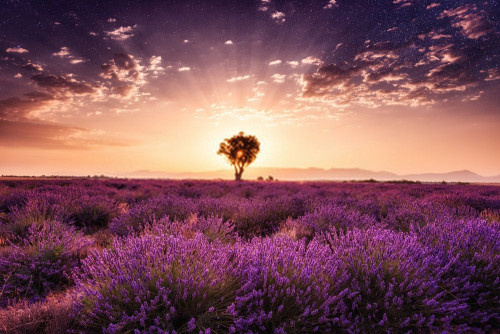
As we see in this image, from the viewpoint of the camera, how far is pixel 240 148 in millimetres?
51344

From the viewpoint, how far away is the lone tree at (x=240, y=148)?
51281 millimetres

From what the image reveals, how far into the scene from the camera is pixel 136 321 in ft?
6.21

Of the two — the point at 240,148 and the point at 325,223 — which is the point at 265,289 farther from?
the point at 240,148

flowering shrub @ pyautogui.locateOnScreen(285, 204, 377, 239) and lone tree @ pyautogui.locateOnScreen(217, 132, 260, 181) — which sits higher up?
lone tree @ pyautogui.locateOnScreen(217, 132, 260, 181)

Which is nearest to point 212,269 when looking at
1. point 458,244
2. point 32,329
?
point 32,329

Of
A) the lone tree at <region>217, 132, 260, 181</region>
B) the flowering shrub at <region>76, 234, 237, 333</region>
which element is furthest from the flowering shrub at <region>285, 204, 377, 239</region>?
the lone tree at <region>217, 132, 260, 181</region>

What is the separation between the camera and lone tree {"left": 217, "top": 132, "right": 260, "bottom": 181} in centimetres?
5128

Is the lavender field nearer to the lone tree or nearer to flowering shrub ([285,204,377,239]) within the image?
flowering shrub ([285,204,377,239])

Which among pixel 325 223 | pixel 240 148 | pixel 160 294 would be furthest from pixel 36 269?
pixel 240 148

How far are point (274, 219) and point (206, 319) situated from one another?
420 centimetres

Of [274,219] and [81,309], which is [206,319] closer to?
[81,309]

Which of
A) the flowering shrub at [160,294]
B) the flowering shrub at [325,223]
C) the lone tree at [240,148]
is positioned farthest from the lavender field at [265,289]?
the lone tree at [240,148]

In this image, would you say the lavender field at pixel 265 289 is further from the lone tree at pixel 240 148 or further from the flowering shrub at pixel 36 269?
the lone tree at pixel 240 148

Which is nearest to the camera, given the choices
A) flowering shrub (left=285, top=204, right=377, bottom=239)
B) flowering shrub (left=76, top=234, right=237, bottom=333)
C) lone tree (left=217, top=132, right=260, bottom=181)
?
flowering shrub (left=76, top=234, right=237, bottom=333)
